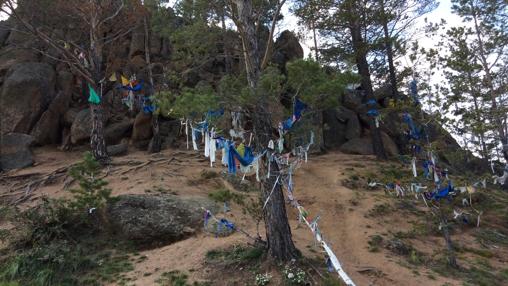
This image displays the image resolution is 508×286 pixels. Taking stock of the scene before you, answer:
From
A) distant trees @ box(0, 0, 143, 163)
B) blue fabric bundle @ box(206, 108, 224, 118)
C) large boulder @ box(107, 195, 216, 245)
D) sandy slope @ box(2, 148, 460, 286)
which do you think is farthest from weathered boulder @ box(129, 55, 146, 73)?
blue fabric bundle @ box(206, 108, 224, 118)

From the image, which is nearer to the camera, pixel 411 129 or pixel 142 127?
pixel 411 129

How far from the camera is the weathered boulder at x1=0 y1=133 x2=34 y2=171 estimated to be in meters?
16.2

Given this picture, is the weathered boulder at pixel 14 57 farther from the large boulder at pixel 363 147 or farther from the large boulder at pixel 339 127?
the large boulder at pixel 363 147

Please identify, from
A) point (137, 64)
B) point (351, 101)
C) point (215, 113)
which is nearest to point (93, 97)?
point (215, 113)

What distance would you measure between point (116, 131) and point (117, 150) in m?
1.89

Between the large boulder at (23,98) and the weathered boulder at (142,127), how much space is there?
173 inches

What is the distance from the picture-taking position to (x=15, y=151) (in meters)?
16.8

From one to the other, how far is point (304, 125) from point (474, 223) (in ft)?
23.6

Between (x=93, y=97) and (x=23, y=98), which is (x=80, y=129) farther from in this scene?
(x=93, y=97)

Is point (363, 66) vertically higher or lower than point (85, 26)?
lower

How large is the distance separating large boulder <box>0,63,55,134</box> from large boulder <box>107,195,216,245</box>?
33.4 ft

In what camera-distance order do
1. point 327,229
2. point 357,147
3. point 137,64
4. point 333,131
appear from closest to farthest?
point 327,229 → point 357,147 → point 333,131 → point 137,64

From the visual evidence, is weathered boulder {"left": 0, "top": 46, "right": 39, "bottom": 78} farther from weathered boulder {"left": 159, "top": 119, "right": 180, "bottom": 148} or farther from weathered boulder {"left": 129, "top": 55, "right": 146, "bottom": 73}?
weathered boulder {"left": 159, "top": 119, "right": 180, "bottom": 148}

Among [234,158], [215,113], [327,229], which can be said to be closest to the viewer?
[215,113]
